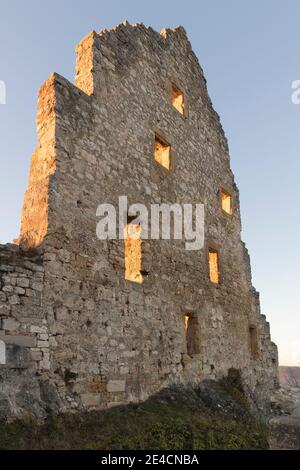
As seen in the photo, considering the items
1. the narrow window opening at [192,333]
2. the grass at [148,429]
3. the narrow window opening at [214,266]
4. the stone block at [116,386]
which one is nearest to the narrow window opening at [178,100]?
the narrow window opening at [214,266]

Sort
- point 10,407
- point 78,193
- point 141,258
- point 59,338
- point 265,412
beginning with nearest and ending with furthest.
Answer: point 10,407
point 59,338
point 78,193
point 141,258
point 265,412

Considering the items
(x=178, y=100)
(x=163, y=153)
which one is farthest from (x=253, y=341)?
(x=178, y=100)

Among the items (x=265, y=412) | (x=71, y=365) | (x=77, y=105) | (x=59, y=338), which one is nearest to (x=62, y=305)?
(x=59, y=338)

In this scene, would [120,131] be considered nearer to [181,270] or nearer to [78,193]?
[78,193]

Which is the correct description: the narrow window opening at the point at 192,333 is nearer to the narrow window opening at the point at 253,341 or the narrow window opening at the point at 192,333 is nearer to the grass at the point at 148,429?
the grass at the point at 148,429

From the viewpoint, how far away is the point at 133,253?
8.87 metres

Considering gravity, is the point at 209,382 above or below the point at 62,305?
below

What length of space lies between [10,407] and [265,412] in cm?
886

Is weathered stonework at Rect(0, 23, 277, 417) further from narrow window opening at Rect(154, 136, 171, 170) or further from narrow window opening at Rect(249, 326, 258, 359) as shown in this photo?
narrow window opening at Rect(249, 326, 258, 359)

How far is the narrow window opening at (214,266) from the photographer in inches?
468

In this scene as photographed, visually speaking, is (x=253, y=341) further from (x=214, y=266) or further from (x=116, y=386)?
(x=116, y=386)

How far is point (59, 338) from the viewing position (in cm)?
655

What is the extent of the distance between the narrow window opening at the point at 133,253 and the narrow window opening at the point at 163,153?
248cm

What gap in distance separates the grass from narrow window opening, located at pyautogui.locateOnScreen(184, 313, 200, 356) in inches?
48.8
